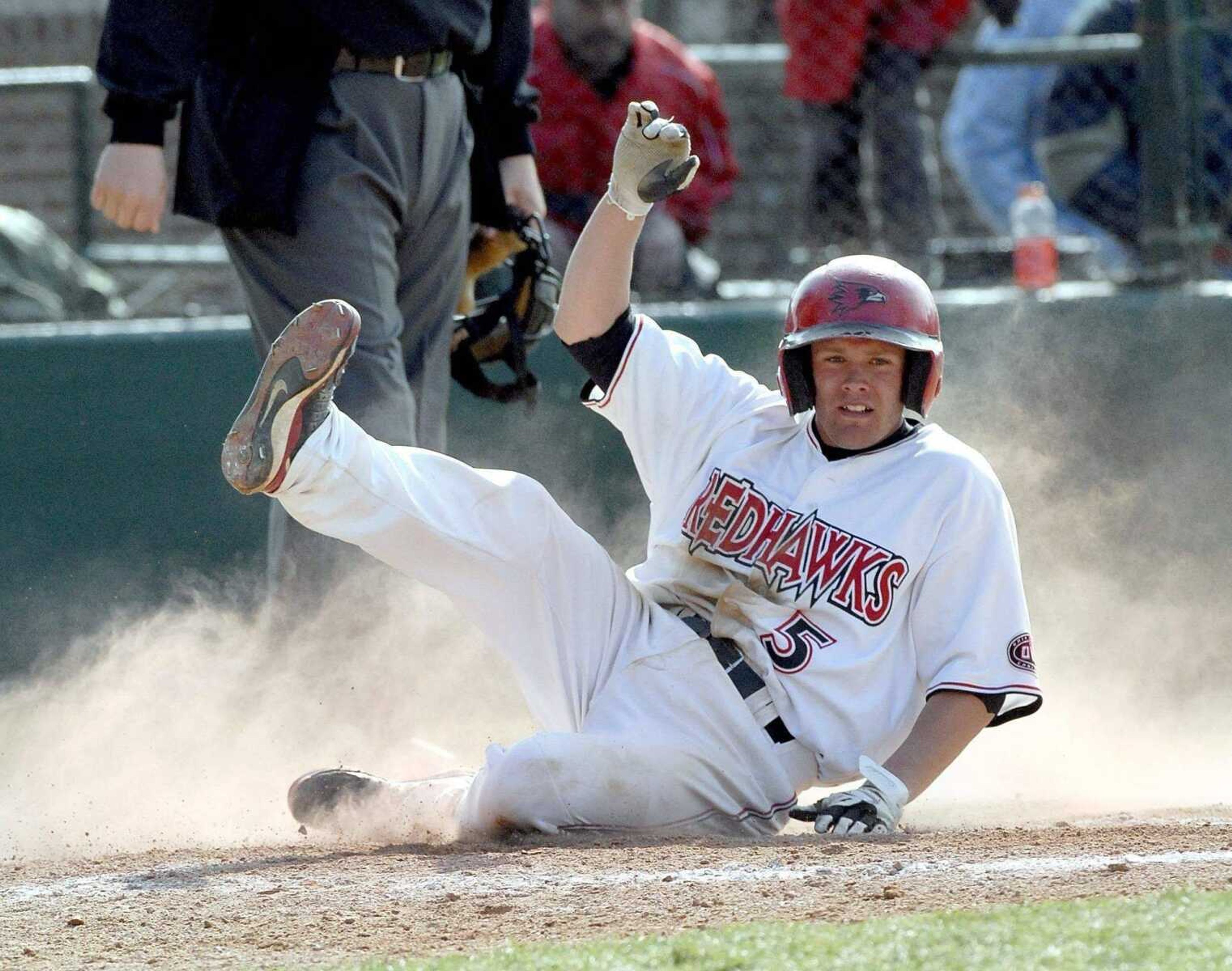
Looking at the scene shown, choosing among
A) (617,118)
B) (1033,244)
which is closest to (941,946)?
(1033,244)

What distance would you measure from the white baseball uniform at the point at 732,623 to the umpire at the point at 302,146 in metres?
0.59

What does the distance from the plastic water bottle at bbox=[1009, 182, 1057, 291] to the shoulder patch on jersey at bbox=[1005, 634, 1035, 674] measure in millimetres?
2938

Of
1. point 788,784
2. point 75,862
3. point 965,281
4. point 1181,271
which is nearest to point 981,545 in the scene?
point 788,784

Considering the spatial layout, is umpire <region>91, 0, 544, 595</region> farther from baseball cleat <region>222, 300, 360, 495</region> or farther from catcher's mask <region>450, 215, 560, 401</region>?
baseball cleat <region>222, 300, 360, 495</region>

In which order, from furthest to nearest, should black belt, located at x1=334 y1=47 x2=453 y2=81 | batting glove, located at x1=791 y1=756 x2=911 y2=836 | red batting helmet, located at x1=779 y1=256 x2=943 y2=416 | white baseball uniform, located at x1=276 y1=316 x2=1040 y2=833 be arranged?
1. black belt, located at x1=334 y1=47 x2=453 y2=81
2. red batting helmet, located at x1=779 y1=256 x2=943 y2=416
3. white baseball uniform, located at x1=276 y1=316 x2=1040 y2=833
4. batting glove, located at x1=791 y1=756 x2=911 y2=836

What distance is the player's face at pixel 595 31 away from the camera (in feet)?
22.5

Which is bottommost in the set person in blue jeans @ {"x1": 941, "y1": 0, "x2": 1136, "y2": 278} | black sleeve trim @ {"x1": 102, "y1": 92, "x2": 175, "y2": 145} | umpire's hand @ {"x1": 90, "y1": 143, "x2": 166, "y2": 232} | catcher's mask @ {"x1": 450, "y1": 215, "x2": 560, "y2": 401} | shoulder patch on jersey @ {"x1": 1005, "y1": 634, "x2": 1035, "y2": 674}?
shoulder patch on jersey @ {"x1": 1005, "y1": 634, "x2": 1035, "y2": 674}

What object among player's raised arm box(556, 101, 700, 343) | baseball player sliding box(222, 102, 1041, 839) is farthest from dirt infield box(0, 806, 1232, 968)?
player's raised arm box(556, 101, 700, 343)

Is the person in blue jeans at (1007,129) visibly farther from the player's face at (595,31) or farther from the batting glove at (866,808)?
the batting glove at (866,808)

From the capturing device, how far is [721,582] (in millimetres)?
3990

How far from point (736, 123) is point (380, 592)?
4.68 meters

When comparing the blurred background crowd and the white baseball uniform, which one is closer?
the white baseball uniform

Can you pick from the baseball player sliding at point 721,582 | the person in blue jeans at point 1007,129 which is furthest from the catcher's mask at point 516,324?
the person in blue jeans at point 1007,129

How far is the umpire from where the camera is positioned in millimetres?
4227
